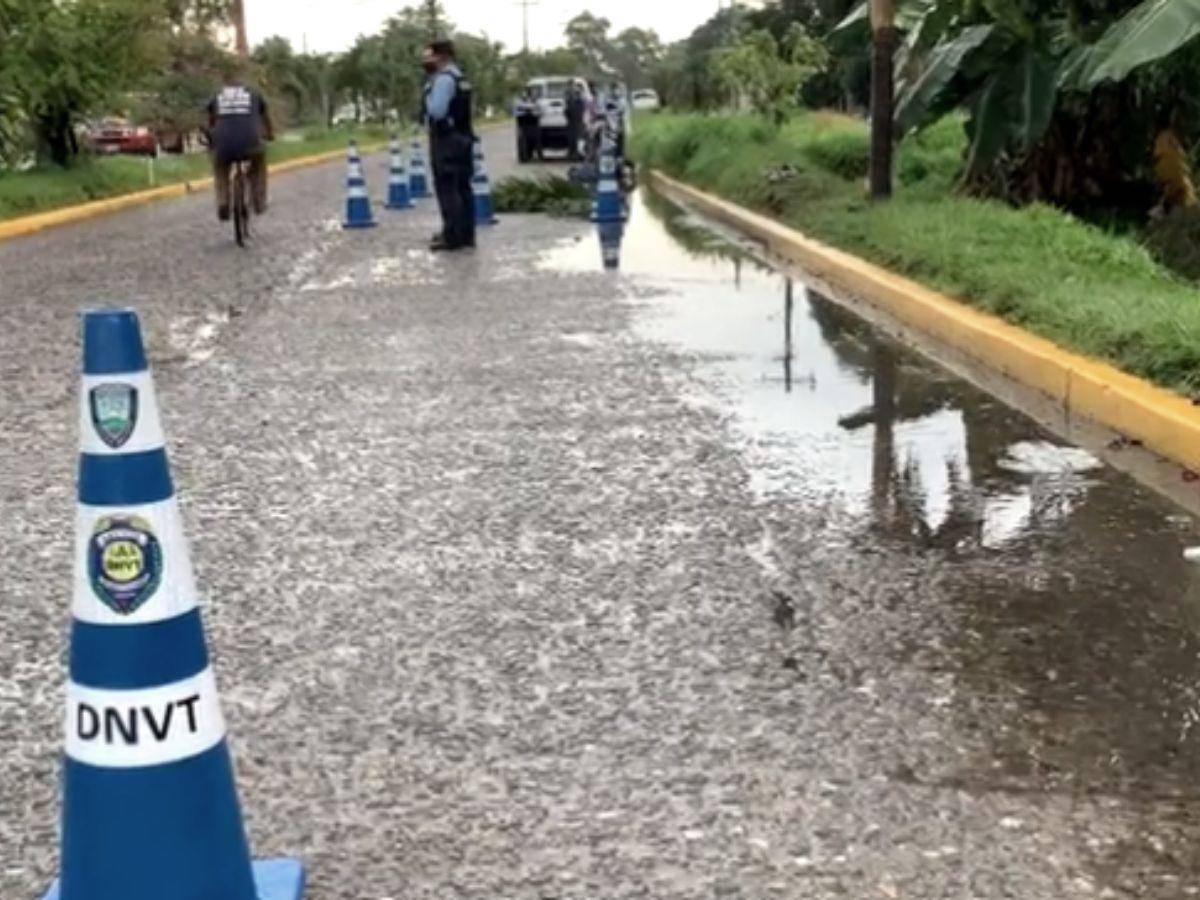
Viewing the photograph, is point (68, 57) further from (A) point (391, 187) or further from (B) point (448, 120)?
(B) point (448, 120)

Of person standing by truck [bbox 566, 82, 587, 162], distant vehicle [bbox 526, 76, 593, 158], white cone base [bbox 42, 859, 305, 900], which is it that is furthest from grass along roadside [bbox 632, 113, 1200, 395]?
distant vehicle [bbox 526, 76, 593, 158]

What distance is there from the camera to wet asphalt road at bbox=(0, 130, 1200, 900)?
10.5 feet

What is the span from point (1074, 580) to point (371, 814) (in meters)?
2.37

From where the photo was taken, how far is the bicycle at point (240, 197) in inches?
625

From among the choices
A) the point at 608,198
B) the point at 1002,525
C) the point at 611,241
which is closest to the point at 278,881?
the point at 1002,525

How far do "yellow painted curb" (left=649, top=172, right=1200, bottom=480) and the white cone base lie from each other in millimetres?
3991

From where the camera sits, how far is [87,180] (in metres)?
26.0

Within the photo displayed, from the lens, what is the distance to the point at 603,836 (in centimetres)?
322

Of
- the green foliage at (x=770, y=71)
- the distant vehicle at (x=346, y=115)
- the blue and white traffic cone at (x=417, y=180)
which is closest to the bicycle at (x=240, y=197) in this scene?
the blue and white traffic cone at (x=417, y=180)

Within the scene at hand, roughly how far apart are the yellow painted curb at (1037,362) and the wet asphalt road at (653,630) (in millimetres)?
302

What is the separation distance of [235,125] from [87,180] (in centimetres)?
1144

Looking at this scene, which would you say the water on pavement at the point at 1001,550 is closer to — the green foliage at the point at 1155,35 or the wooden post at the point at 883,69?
the green foliage at the point at 1155,35

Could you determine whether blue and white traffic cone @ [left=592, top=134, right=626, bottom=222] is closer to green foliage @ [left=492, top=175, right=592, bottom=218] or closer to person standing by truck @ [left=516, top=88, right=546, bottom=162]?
Result: green foliage @ [left=492, top=175, right=592, bottom=218]

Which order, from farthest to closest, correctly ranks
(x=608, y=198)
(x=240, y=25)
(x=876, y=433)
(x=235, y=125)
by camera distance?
(x=240, y=25) < (x=608, y=198) < (x=235, y=125) < (x=876, y=433)
